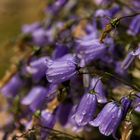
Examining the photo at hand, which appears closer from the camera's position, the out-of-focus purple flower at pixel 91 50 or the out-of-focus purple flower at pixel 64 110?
the out-of-focus purple flower at pixel 91 50

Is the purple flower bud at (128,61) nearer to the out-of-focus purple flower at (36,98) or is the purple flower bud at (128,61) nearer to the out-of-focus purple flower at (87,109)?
the out-of-focus purple flower at (87,109)

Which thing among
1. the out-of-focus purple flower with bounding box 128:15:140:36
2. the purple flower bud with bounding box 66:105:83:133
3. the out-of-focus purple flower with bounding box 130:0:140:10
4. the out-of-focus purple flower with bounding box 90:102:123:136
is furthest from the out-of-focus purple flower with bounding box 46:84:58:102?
the out-of-focus purple flower with bounding box 130:0:140:10

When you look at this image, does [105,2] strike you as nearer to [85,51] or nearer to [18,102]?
[85,51]

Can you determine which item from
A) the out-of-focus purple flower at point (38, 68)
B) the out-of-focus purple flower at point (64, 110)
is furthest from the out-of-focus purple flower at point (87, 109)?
the out-of-focus purple flower at point (38, 68)

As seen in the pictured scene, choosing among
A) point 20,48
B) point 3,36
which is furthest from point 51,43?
point 3,36

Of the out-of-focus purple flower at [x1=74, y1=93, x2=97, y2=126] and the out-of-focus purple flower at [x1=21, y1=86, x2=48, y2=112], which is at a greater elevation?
the out-of-focus purple flower at [x1=74, y1=93, x2=97, y2=126]

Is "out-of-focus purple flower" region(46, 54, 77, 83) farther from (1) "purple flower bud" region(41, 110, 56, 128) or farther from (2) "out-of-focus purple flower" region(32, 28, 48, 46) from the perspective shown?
(2) "out-of-focus purple flower" region(32, 28, 48, 46)
